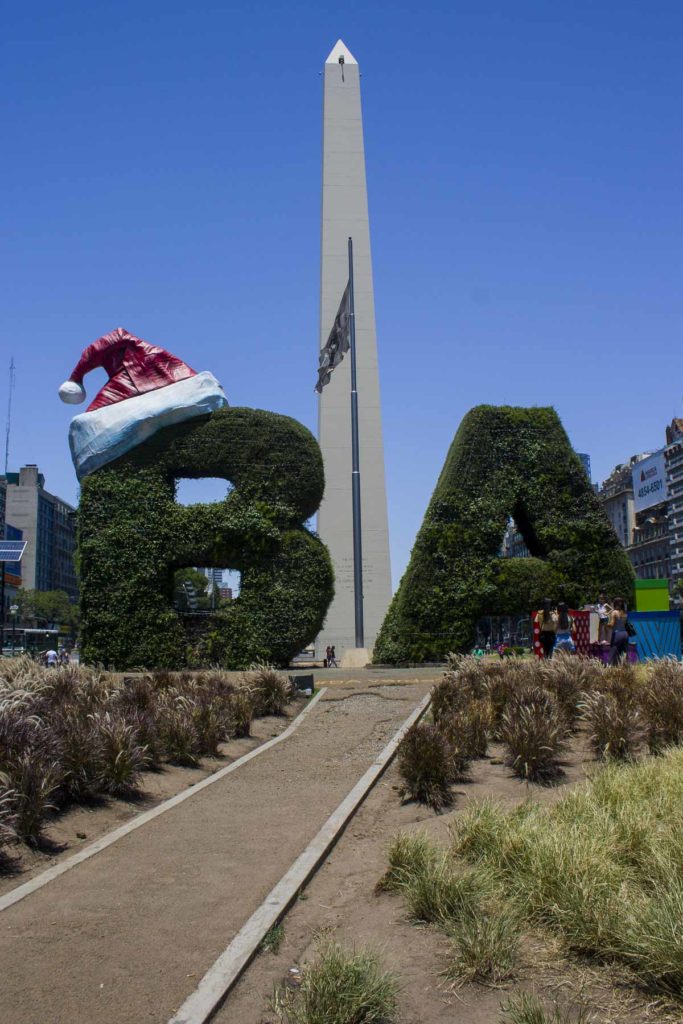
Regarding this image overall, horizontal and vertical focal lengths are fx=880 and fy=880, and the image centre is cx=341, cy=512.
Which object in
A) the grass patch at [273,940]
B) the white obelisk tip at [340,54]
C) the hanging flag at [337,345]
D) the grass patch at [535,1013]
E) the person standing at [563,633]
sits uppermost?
the white obelisk tip at [340,54]

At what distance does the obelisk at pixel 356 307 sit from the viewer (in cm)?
3488

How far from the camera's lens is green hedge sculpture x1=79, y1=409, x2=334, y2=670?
60.9 feet

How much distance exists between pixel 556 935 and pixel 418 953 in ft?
2.40

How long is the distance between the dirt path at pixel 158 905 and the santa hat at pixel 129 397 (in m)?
11.2

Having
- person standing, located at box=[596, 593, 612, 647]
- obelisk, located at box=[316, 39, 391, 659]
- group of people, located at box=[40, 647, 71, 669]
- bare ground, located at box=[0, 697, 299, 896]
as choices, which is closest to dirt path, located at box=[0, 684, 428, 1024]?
bare ground, located at box=[0, 697, 299, 896]

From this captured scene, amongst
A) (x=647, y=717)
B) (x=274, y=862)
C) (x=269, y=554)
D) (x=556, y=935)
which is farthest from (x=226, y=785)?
(x=269, y=554)

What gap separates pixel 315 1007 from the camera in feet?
12.7

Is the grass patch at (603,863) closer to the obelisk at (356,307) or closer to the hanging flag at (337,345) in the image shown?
the hanging flag at (337,345)

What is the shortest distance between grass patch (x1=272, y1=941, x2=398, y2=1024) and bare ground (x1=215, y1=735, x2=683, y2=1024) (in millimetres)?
107

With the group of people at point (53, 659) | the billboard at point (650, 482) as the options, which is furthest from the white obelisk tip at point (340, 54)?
the billboard at point (650, 482)

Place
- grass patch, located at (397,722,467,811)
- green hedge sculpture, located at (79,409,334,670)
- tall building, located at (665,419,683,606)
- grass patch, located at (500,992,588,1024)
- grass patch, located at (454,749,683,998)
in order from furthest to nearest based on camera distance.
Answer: tall building, located at (665,419,683,606), green hedge sculpture, located at (79,409,334,670), grass patch, located at (397,722,467,811), grass patch, located at (454,749,683,998), grass patch, located at (500,992,588,1024)

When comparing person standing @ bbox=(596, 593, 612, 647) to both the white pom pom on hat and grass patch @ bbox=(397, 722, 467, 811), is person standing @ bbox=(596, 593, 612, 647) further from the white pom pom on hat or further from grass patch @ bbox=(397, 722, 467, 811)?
the white pom pom on hat

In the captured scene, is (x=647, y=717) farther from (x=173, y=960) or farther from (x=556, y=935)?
(x=173, y=960)

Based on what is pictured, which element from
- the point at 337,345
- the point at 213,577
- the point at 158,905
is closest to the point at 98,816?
the point at 158,905
